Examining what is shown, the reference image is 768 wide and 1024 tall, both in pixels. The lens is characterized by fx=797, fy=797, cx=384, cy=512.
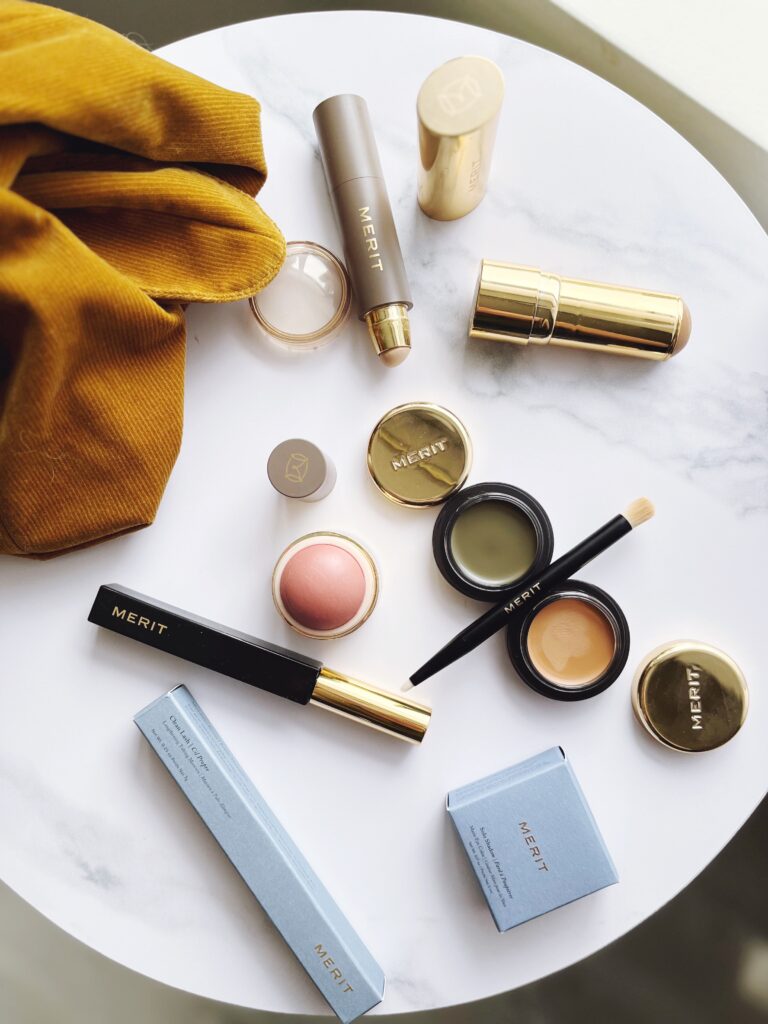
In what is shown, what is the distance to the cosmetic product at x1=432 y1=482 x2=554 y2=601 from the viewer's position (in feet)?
2.13

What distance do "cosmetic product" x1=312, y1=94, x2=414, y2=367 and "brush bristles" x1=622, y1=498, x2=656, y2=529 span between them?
22cm

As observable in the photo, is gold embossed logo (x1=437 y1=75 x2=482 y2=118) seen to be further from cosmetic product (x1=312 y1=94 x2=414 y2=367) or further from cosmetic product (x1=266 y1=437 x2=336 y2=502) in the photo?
cosmetic product (x1=266 y1=437 x2=336 y2=502)

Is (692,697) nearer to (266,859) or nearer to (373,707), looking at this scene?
(373,707)

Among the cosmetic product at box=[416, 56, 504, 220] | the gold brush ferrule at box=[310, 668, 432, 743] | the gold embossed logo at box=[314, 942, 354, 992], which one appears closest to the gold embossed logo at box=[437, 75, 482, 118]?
the cosmetic product at box=[416, 56, 504, 220]

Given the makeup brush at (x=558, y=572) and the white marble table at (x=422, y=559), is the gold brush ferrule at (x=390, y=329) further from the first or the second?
the makeup brush at (x=558, y=572)

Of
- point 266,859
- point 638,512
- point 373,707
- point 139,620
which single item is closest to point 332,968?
point 266,859

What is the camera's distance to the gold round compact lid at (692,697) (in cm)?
65

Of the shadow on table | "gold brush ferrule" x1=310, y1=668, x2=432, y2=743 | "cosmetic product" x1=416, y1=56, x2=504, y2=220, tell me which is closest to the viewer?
"cosmetic product" x1=416, y1=56, x2=504, y2=220

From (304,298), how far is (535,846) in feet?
1.58

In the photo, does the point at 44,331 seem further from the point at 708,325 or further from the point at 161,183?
the point at 708,325

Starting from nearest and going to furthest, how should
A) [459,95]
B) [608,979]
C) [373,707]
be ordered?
[459,95] < [373,707] < [608,979]

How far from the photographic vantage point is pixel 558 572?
625mm

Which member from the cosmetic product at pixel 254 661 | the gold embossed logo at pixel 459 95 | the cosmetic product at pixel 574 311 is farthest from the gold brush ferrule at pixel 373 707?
the gold embossed logo at pixel 459 95

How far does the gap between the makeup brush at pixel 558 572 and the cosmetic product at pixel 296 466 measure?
0.56 ft
